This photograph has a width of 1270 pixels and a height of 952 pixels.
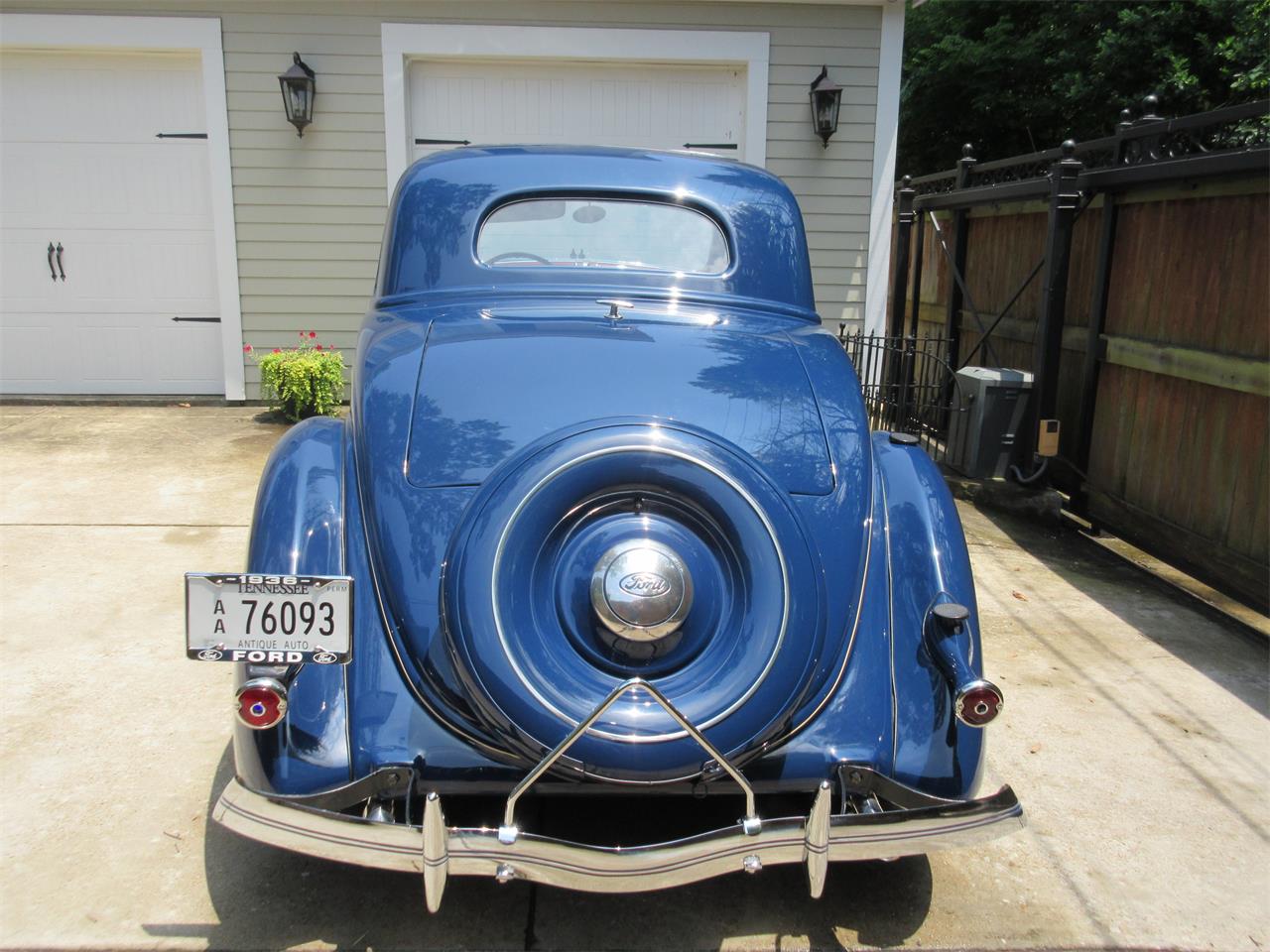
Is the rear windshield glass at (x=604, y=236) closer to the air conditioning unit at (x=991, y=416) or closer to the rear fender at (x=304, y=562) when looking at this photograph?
the rear fender at (x=304, y=562)

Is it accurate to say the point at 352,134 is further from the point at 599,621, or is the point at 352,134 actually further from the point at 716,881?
the point at 716,881

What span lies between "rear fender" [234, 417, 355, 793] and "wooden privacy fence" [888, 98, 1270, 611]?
13.5 ft

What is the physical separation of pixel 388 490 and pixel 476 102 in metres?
6.92

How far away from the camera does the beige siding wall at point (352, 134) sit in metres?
8.30

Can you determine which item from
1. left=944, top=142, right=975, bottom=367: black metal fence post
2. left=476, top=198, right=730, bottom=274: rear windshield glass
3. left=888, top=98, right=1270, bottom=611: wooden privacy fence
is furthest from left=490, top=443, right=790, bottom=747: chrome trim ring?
left=944, top=142, right=975, bottom=367: black metal fence post

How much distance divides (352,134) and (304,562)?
685 cm

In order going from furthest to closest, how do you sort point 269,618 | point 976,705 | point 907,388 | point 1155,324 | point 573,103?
point 573,103, point 907,388, point 1155,324, point 976,705, point 269,618

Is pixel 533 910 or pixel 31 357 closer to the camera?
pixel 533 910

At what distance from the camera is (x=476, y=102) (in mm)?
8586

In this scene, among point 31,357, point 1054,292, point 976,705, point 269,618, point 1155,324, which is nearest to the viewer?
point 269,618

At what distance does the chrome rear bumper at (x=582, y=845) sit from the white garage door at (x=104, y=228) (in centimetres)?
766

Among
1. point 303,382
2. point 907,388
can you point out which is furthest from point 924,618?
point 303,382

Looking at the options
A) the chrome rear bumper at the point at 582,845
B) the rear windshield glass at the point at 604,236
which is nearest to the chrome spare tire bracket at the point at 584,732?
the chrome rear bumper at the point at 582,845

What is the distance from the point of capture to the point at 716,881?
8.71ft
